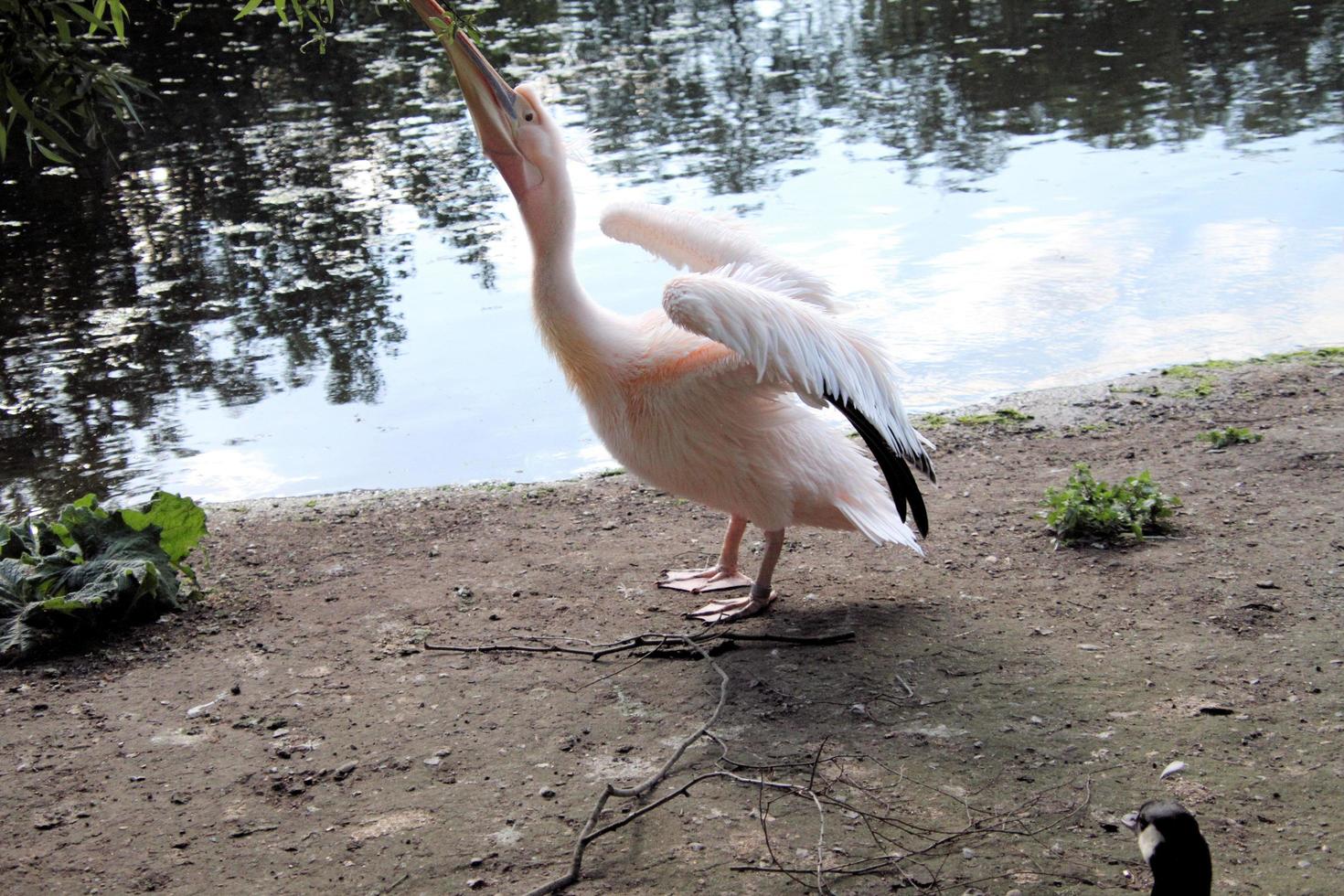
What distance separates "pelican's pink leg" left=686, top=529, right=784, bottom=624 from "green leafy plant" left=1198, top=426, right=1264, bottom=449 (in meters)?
1.99

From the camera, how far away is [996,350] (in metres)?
6.18

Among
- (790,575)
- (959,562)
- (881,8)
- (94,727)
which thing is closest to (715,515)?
(790,575)

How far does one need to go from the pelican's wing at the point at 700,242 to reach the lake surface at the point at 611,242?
31 cm

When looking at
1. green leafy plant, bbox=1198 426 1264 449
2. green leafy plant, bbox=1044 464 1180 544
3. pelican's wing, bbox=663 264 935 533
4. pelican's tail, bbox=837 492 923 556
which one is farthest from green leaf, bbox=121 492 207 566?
green leafy plant, bbox=1198 426 1264 449

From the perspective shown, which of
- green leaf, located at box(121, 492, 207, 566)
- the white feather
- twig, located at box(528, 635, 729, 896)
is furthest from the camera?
green leaf, located at box(121, 492, 207, 566)

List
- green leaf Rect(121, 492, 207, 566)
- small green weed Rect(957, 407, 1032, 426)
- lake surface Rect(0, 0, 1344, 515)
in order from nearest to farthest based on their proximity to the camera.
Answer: green leaf Rect(121, 492, 207, 566) < small green weed Rect(957, 407, 1032, 426) < lake surface Rect(0, 0, 1344, 515)

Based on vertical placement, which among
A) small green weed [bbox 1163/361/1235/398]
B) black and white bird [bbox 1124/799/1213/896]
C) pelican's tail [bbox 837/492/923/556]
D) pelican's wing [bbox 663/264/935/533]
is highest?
pelican's wing [bbox 663/264/935/533]

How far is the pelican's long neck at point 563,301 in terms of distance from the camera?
146 inches

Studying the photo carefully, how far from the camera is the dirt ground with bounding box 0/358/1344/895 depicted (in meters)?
2.64

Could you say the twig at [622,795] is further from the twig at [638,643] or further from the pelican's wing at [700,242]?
the pelican's wing at [700,242]

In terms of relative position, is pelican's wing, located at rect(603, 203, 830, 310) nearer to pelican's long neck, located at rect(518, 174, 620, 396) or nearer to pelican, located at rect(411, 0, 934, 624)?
pelican, located at rect(411, 0, 934, 624)

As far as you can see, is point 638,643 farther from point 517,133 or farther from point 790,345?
point 517,133

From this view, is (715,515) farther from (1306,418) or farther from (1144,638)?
(1306,418)

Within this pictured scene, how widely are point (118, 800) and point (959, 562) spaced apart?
2612 mm
